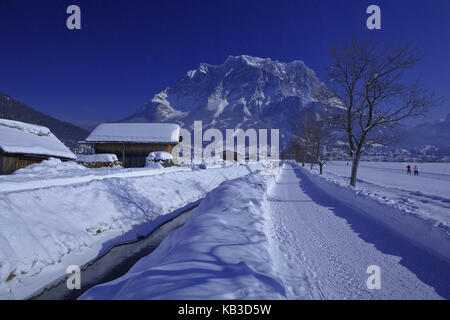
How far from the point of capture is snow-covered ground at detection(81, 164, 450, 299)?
279cm

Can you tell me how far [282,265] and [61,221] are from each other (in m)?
6.54

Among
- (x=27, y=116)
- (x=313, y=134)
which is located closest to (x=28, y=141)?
(x=313, y=134)

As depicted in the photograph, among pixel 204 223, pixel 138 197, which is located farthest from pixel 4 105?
pixel 204 223

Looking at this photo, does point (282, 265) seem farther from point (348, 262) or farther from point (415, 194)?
point (415, 194)

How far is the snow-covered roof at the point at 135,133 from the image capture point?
1031 inches

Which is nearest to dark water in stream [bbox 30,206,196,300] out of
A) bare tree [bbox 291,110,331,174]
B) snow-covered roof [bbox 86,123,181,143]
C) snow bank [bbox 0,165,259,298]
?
snow bank [bbox 0,165,259,298]

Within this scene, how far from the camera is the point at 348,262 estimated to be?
411 centimetres

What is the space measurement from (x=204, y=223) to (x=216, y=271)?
233cm

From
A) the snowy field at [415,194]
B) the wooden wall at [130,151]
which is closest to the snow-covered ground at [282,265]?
the snowy field at [415,194]

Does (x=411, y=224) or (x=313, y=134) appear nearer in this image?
(x=411, y=224)

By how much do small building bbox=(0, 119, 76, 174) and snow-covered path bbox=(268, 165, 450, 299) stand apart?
1799 centimetres

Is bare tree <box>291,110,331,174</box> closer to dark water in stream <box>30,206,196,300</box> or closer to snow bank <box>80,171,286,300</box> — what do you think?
dark water in stream <box>30,206,196,300</box>

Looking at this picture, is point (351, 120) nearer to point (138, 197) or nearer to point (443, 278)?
point (443, 278)

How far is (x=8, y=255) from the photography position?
4379mm
